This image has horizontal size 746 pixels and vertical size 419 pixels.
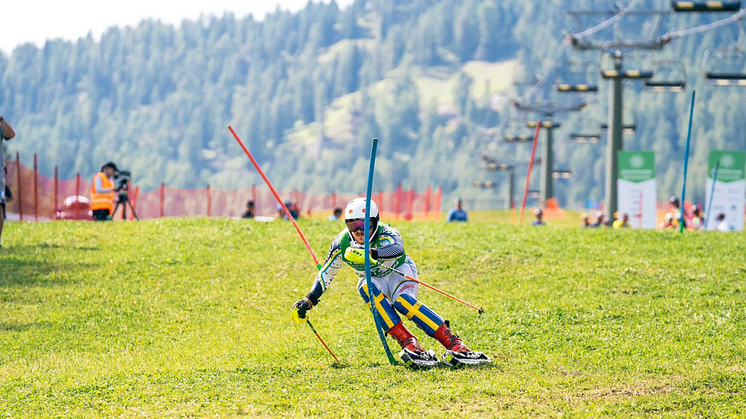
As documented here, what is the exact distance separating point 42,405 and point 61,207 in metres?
27.6

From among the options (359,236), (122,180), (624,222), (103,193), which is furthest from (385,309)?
(624,222)

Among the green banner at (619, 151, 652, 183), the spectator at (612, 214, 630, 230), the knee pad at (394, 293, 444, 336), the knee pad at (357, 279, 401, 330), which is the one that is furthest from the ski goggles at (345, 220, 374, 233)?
the green banner at (619, 151, 652, 183)

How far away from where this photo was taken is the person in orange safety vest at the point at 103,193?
26.1m

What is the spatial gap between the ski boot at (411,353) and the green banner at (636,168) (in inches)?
808

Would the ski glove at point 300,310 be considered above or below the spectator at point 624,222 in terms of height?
above

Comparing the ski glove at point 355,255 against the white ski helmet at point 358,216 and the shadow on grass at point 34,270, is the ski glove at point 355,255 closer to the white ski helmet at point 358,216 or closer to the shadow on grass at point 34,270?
the white ski helmet at point 358,216

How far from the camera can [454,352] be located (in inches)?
469

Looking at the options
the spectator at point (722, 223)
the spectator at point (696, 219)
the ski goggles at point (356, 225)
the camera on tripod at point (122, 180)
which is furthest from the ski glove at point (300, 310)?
the spectator at point (696, 219)

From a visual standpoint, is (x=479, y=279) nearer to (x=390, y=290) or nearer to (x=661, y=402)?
(x=390, y=290)

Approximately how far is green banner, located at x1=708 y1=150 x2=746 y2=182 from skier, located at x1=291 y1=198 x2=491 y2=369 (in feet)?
65.9

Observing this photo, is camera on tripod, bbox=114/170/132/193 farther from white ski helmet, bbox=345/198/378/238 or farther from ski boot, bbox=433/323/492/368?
ski boot, bbox=433/323/492/368

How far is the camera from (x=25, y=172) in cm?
3512

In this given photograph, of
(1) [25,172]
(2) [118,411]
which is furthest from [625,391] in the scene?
(1) [25,172]

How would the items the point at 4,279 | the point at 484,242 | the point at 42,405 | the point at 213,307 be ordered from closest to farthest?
the point at 42,405
the point at 213,307
the point at 4,279
the point at 484,242
